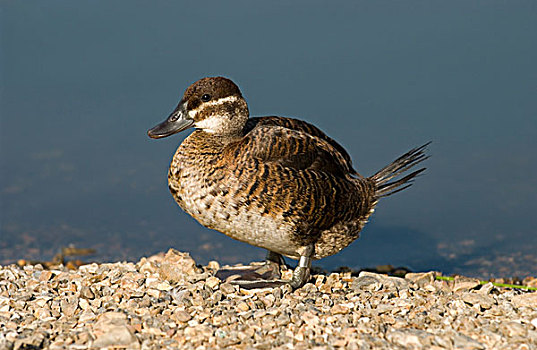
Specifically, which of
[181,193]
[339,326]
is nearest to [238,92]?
[181,193]

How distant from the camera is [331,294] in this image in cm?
551

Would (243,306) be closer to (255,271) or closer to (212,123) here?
(255,271)

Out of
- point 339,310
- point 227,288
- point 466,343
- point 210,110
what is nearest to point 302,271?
point 227,288

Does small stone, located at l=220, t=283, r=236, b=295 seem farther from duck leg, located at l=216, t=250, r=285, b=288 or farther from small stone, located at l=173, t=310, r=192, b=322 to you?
small stone, located at l=173, t=310, r=192, b=322

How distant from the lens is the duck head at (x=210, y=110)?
5.43 m

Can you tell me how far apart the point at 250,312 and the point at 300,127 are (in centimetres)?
176

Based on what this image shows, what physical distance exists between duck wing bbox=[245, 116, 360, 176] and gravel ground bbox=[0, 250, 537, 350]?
1.10 meters

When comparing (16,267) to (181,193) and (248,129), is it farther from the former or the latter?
(248,129)

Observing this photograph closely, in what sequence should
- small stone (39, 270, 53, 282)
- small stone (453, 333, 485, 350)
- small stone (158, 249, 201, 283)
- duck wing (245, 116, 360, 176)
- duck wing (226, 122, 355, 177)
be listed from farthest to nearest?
1. small stone (39, 270, 53, 282)
2. small stone (158, 249, 201, 283)
3. duck wing (245, 116, 360, 176)
4. duck wing (226, 122, 355, 177)
5. small stone (453, 333, 485, 350)

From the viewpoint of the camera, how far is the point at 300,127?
5.85m

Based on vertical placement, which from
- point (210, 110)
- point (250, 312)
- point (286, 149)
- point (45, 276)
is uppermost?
point (210, 110)

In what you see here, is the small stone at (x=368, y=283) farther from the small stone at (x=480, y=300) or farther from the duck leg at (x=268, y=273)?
the small stone at (x=480, y=300)

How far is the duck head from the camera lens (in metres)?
5.43

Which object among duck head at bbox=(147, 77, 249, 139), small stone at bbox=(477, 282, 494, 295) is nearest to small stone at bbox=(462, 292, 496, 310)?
small stone at bbox=(477, 282, 494, 295)
